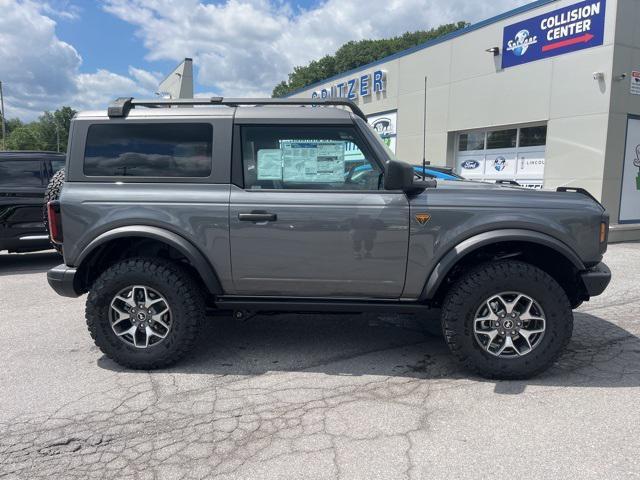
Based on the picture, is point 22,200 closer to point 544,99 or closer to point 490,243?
point 490,243

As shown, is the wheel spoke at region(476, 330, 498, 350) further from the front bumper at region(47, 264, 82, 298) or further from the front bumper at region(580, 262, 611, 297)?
the front bumper at region(47, 264, 82, 298)

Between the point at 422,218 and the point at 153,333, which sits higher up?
the point at 422,218

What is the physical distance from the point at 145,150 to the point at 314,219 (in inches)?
57.0

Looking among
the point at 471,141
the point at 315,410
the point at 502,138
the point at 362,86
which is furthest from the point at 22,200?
the point at 362,86

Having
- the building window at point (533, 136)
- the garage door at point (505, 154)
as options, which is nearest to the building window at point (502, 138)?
the garage door at point (505, 154)

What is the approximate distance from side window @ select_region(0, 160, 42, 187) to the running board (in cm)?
578

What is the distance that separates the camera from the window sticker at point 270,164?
11.8 ft

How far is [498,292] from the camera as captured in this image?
3385mm

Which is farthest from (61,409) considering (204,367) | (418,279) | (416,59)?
(416,59)

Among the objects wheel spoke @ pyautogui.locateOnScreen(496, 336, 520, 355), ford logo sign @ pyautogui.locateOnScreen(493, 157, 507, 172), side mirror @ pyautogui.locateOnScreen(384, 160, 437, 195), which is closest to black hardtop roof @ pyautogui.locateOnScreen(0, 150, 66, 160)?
side mirror @ pyautogui.locateOnScreen(384, 160, 437, 195)

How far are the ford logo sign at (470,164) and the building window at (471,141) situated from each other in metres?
0.40

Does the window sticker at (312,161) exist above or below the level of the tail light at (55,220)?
above

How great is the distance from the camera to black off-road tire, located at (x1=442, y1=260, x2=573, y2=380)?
3.36 metres

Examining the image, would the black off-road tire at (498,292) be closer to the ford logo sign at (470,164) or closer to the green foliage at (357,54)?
the ford logo sign at (470,164)
